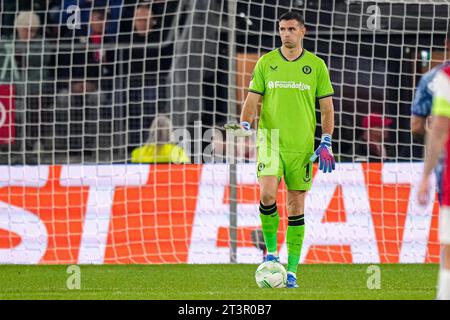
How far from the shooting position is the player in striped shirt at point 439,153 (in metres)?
6.04

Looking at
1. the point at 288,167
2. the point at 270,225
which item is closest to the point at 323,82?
the point at 288,167

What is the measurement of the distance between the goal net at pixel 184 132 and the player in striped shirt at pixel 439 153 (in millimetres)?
6857

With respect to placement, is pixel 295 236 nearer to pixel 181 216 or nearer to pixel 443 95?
pixel 181 216

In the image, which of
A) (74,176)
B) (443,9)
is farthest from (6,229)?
(443,9)

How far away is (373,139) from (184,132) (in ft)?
7.25

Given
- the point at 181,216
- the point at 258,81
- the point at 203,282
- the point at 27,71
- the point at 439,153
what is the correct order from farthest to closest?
the point at 27,71, the point at 181,216, the point at 203,282, the point at 258,81, the point at 439,153

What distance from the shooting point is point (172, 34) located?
14461 mm

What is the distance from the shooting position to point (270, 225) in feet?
31.9

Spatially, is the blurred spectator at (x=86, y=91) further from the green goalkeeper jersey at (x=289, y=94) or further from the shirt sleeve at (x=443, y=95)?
the shirt sleeve at (x=443, y=95)

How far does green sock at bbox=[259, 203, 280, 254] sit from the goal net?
335 cm

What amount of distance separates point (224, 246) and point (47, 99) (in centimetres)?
290

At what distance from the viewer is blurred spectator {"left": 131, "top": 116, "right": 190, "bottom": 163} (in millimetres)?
13664

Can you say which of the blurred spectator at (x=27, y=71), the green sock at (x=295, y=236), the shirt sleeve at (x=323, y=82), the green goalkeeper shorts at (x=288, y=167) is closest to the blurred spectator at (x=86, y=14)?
the blurred spectator at (x=27, y=71)
